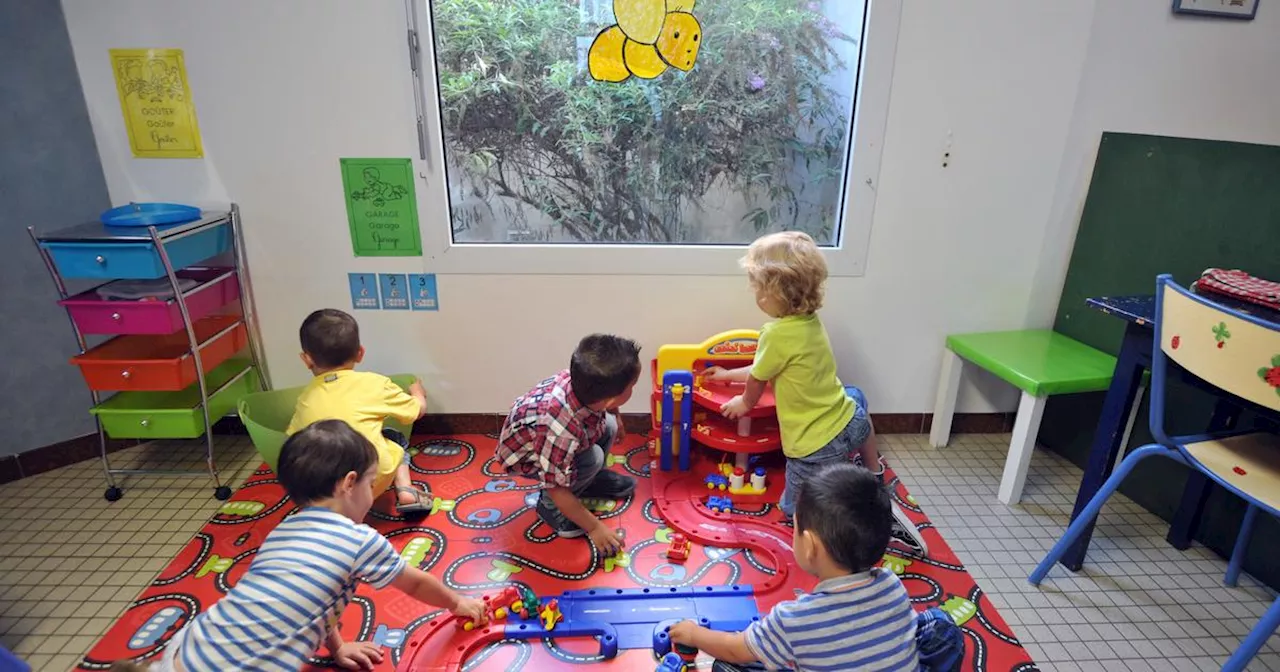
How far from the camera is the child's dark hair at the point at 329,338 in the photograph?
193cm

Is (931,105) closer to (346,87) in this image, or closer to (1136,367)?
(1136,367)

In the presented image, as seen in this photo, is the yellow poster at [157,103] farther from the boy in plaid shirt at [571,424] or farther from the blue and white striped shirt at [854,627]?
the blue and white striped shirt at [854,627]

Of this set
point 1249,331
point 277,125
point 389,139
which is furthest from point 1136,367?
point 277,125

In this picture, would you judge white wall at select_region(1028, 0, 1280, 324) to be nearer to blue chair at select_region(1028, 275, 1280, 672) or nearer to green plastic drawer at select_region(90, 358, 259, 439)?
blue chair at select_region(1028, 275, 1280, 672)

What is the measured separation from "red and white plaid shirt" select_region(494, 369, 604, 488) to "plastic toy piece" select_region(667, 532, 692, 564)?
1.13 feet

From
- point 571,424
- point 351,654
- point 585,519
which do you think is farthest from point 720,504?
point 351,654

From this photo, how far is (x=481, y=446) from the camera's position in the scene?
2426 millimetres

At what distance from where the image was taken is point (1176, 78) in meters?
2.16

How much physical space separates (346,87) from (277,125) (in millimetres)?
264

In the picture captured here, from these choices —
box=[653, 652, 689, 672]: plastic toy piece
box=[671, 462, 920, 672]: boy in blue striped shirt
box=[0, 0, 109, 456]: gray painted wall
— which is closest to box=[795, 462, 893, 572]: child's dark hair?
box=[671, 462, 920, 672]: boy in blue striped shirt

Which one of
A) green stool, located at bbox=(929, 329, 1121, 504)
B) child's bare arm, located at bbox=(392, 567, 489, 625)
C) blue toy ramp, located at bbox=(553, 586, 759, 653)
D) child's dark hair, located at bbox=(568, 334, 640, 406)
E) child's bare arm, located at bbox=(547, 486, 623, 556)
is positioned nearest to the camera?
child's bare arm, located at bbox=(392, 567, 489, 625)

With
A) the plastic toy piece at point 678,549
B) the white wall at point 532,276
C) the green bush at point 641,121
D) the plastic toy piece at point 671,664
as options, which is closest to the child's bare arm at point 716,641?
the plastic toy piece at point 671,664

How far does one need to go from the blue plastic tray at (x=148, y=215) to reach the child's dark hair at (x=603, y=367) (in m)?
1.29

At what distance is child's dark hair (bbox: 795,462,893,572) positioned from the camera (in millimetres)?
1114
